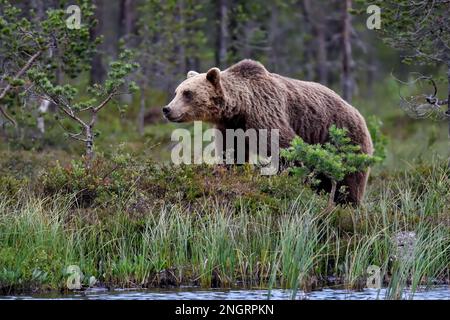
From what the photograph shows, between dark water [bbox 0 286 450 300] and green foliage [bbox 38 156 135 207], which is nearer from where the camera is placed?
dark water [bbox 0 286 450 300]

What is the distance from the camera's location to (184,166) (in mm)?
11727

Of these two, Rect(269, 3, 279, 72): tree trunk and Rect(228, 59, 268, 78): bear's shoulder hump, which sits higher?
Rect(269, 3, 279, 72): tree trunk

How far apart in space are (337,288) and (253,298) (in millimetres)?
1135

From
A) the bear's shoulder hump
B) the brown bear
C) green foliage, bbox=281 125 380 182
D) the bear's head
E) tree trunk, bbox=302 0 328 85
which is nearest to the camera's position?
green foliage, bbox=281 125 380 182

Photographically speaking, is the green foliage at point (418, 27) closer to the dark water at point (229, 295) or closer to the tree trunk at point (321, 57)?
the dark water at point (229, 295)

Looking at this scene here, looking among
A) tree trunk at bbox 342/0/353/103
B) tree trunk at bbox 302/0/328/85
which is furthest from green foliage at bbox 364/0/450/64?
tree trunk at bbox 302/0/328/85

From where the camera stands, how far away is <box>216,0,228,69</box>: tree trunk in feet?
78.4

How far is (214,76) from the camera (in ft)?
39.6

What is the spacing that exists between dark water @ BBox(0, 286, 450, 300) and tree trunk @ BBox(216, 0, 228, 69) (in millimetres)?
14870

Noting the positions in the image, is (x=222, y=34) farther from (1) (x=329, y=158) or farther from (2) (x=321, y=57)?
(1) (x=329, y=158)

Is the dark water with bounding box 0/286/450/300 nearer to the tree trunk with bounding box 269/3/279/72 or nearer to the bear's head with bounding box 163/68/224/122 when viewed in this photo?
the bear's head with bounding box 163/68/224/122

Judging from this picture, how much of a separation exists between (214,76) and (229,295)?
3.85 m

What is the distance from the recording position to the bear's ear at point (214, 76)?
39.4ft
